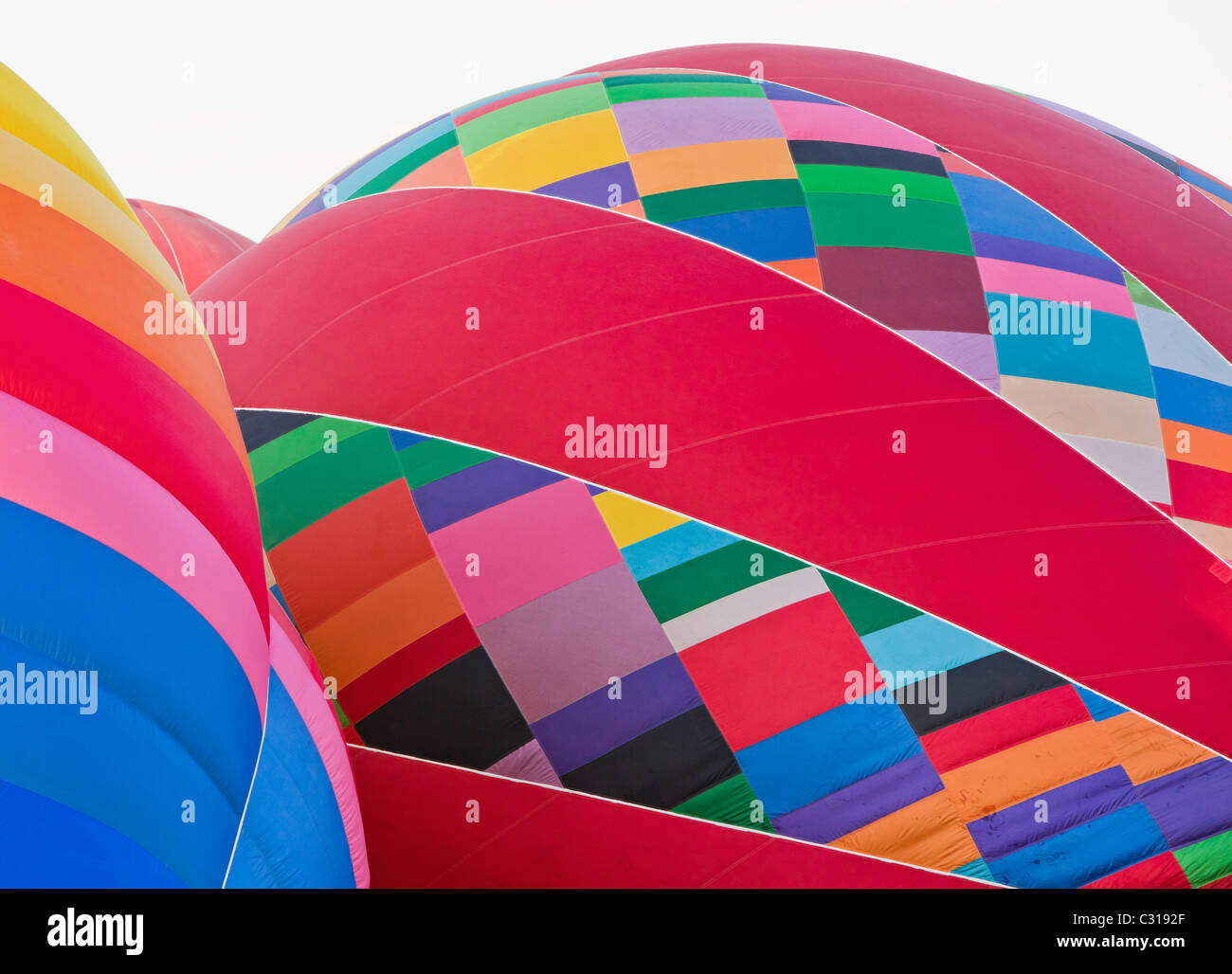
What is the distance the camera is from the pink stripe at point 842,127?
486 cm

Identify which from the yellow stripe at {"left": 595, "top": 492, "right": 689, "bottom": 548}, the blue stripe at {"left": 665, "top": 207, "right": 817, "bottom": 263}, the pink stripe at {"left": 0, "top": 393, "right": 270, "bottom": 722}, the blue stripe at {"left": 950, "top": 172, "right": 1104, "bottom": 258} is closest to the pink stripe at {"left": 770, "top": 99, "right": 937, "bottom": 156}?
the blue stripe at {"left": 950, "top": 172, "right": 1104, "bottom": 258}

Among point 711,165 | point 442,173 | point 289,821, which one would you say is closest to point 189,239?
point 442,173

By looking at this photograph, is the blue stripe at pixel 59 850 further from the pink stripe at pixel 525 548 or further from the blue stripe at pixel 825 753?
the blue stripe at pixel 825 753

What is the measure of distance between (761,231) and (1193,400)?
1752 mm

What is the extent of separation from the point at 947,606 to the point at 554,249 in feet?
6.57

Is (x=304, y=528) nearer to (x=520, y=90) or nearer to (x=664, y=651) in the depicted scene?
(x=664, y=651)

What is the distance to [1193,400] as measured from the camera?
14.4 feet

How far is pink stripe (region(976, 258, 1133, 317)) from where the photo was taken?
174 inches

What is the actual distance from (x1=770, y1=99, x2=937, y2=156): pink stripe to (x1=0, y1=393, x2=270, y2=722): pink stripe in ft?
10.3

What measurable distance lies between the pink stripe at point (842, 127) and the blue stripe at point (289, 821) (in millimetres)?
3150

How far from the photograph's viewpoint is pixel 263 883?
116 inches

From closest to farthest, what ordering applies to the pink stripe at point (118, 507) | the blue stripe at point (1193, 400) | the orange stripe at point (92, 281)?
the pink stripe at point (118, 507)
the orange stripe at point (92, 281)
the blue stripe at point (1193, 400)

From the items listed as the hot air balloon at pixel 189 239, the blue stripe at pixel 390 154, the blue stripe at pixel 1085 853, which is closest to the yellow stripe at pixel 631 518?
the blue stripe at pixel 1085 853
